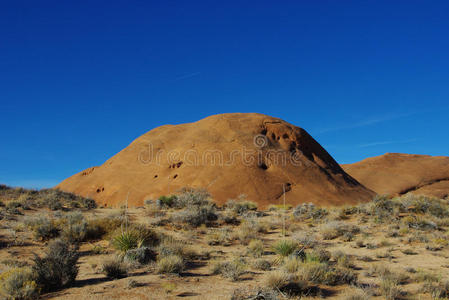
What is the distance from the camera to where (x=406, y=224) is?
46.7 ft

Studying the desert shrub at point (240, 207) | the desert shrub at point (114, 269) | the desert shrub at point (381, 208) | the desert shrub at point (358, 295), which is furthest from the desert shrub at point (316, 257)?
the desert shrub at point (240, 207)

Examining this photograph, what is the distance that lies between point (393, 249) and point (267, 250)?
4624mm

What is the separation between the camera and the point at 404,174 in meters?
47.3

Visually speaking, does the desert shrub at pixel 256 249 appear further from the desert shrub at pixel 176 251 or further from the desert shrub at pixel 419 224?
the desert shrub at pixel 419 224

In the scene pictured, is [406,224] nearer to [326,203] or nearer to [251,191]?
[326,203]

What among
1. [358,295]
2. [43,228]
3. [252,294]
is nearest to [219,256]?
[252,294]

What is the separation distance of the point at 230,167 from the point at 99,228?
673 inches

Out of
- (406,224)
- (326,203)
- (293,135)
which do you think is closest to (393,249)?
(406,224)

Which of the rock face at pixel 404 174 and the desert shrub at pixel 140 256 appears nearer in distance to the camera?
the desert shrub at pixel 140 256

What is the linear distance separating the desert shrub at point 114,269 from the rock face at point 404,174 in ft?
139

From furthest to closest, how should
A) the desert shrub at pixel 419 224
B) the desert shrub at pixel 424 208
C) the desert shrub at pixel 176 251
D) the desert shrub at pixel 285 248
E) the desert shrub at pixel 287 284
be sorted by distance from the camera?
the desert shrub at pixel 424 208, the desert shrub at pixel 419 224, the desert shrub at pixel 285 248, the desert shrub at pixel 176 251, the desert shrub at pixel 287 284

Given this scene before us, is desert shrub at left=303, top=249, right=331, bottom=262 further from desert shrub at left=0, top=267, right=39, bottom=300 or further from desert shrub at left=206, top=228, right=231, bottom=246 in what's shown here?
desert shrub at left=0, top=267, right=39, bottom=300

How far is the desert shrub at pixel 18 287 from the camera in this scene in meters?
5.16

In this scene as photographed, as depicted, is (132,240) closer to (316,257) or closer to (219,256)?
(219,256)
